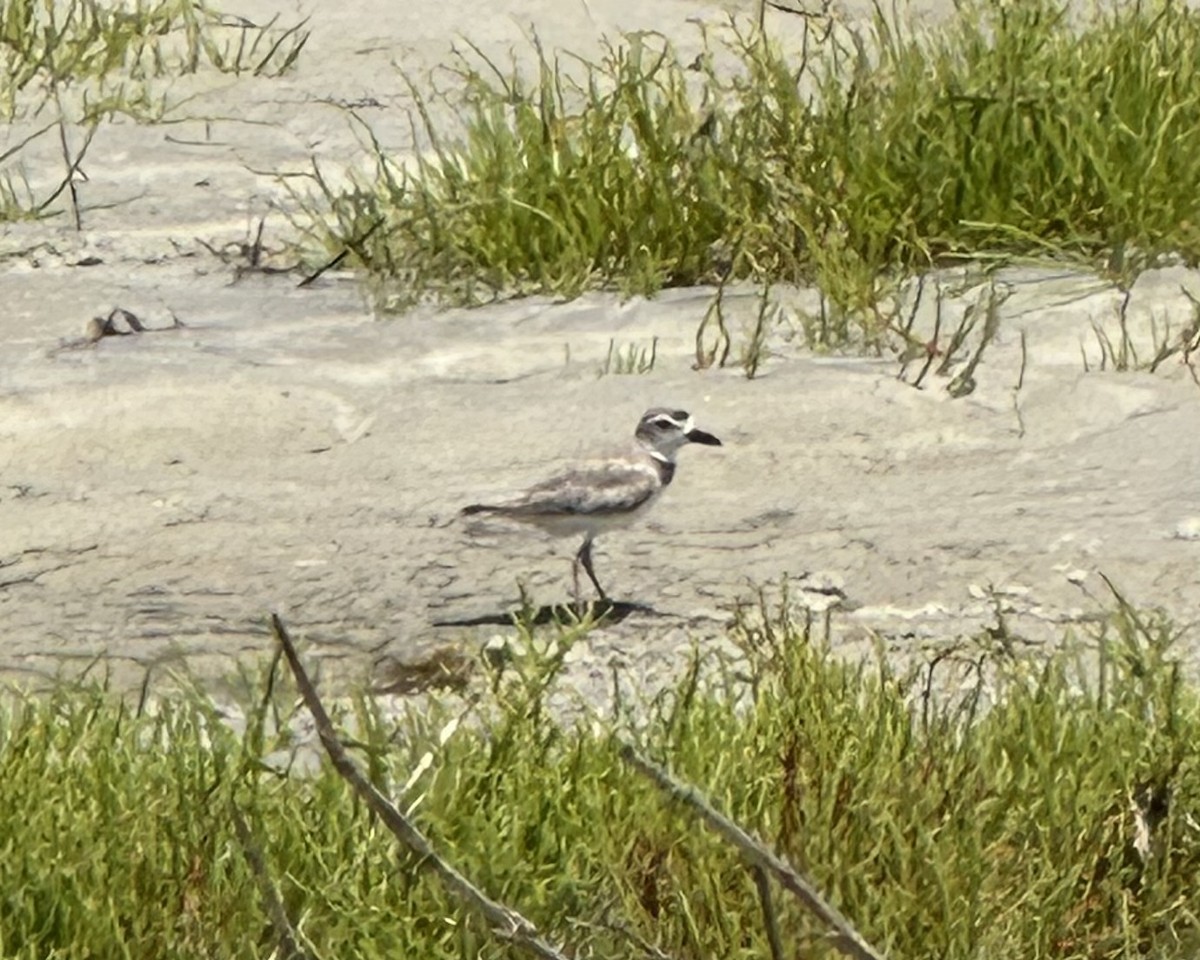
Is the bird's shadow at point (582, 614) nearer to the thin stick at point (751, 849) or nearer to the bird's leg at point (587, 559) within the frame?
the bird's leg at point (587, 559)

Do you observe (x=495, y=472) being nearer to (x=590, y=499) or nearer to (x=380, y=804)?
(x=590, y=499)

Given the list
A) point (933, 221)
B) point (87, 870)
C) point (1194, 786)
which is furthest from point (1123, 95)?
point (87, 870)

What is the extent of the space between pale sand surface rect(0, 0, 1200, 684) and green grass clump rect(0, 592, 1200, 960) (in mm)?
704

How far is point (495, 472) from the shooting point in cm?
497

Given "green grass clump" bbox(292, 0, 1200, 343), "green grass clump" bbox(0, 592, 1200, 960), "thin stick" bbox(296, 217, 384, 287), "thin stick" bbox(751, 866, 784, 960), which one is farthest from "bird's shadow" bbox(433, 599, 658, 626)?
"thin stick" bbox(751, 866, 784, 960)

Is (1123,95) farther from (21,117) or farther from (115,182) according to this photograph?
(21,117)

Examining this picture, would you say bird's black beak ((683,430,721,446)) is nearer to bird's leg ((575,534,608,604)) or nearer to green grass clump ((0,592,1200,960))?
bird's leg ((575,534,608,604))

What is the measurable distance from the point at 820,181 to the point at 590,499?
172 cm

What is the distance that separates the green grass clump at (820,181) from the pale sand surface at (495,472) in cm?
14

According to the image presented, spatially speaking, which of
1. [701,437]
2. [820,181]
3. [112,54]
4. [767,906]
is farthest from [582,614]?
[112,54]

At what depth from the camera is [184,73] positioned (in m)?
8.02

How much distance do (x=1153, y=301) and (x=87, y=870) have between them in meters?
3.44

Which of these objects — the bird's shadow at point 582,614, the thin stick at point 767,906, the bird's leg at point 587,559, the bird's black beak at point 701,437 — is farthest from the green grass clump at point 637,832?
the bird's black beak at point 701,437

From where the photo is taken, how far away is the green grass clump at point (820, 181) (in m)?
6.04
